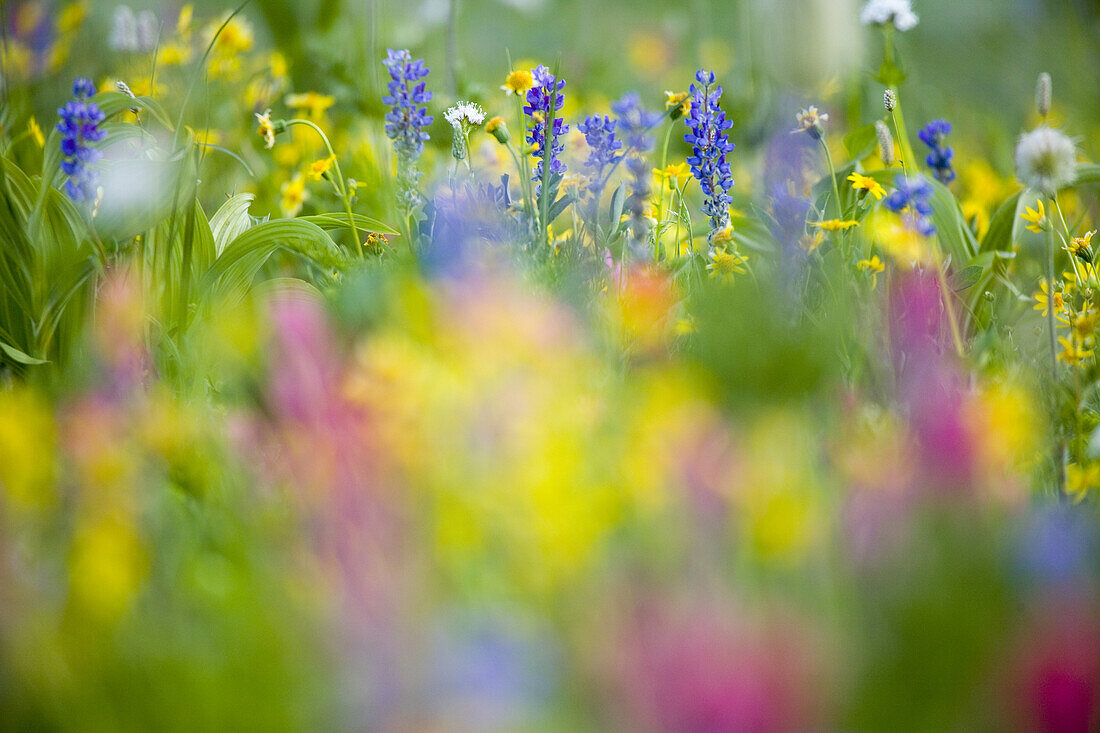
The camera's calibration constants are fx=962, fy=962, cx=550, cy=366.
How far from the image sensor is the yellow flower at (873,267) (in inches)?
49.2

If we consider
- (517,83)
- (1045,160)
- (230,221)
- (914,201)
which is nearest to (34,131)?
(230,221)

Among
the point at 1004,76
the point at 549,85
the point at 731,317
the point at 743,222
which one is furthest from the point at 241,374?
the point at 1004,76

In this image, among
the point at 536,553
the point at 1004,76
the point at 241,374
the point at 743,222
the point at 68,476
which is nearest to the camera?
the point at 536,553

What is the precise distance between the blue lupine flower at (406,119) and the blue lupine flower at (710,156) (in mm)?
373

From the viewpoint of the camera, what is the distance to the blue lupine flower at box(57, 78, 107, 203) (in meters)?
1.11

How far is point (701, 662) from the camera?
383mm

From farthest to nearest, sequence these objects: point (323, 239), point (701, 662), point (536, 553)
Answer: point (323, 239)
point (536, 553)
point (701, 662)

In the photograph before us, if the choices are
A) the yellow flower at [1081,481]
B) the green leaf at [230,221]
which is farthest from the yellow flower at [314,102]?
the yellow flower at [1081,481]

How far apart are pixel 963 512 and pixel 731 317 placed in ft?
0.75

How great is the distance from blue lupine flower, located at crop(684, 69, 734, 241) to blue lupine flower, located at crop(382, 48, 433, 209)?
1.22ft

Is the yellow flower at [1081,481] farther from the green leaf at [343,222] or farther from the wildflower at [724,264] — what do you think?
the green leaf at [343,222]

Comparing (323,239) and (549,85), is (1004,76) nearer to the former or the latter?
(549,85)

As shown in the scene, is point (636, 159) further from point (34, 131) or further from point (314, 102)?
point (34, 131)

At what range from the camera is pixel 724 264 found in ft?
4.21
